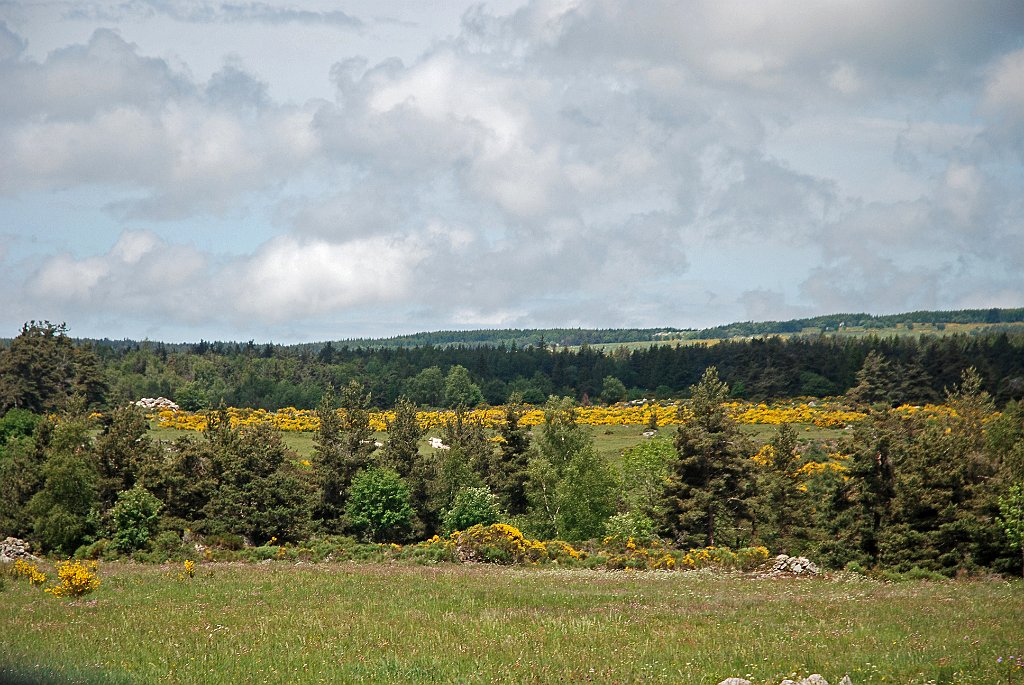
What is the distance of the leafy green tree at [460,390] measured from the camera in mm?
174500

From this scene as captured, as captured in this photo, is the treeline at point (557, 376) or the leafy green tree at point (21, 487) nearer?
the leafy green tree at point (21, 487)

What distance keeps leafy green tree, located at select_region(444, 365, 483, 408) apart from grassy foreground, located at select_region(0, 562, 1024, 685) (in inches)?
Answer: 5687

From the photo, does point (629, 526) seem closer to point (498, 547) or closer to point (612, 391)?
point (498, 547)

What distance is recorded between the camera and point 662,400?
16475 cm

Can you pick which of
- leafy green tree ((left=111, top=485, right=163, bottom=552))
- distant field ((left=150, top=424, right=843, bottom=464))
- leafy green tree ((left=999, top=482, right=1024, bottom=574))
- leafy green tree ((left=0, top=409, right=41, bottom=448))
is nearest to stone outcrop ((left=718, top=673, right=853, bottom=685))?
leafy green tree ((left=999, top=482, right=1024, bottom=574))

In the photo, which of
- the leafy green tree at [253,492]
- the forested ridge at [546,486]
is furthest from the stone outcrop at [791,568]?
the leafy green tree at [253,492]

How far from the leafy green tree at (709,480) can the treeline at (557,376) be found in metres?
76.6

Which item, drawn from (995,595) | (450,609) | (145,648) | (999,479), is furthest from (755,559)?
(145,648)

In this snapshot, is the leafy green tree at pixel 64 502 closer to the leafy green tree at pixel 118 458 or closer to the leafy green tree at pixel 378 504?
the leafy green tree at pixel 118 458

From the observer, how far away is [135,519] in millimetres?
48281

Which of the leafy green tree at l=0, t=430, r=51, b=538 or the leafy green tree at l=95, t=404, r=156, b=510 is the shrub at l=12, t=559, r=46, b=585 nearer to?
the leafy green tree at l=95, t=404, r=156, b=510

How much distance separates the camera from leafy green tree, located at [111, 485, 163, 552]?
4691 cm

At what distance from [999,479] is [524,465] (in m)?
35.4

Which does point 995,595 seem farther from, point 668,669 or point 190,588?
point 190,588
